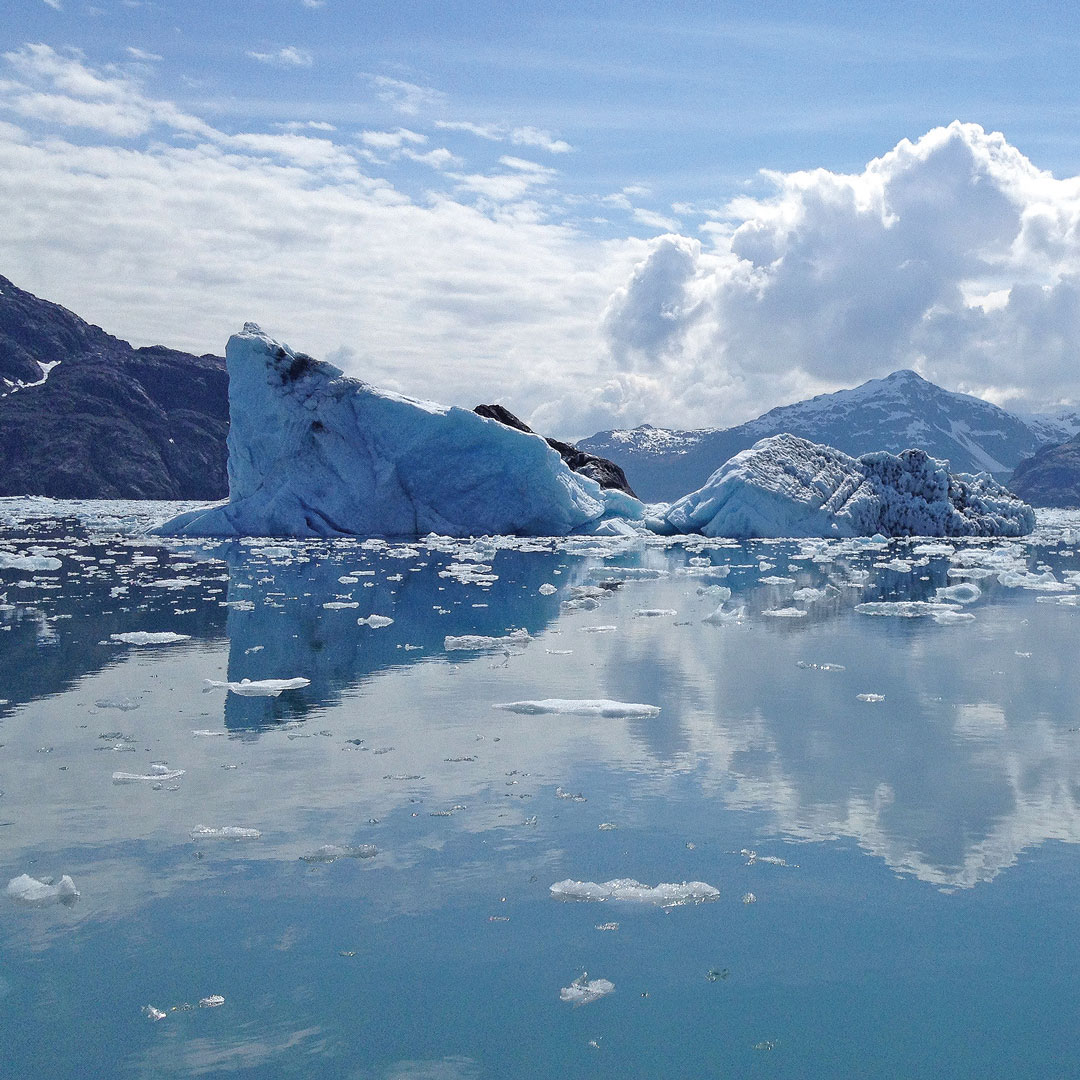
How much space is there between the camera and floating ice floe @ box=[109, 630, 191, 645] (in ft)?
34.7

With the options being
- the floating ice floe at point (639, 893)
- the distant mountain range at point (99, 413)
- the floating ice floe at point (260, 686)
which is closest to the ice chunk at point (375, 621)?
the floating ice floe at point (260, 686)

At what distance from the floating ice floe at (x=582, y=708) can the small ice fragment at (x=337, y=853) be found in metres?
2.84

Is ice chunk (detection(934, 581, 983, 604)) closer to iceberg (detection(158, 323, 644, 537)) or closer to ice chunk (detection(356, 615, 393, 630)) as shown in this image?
ice chunk (detection(356, 615, 393, 630))

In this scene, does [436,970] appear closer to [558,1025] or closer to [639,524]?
[558,1025]

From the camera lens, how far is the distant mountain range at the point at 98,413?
88688 millimetres

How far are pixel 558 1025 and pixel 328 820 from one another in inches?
85.5

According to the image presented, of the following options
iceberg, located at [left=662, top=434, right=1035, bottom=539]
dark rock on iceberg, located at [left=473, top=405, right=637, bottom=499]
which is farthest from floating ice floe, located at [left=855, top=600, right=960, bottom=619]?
dark rock on iceberg, located at [left=473, top=405, right=637, bottom=499]

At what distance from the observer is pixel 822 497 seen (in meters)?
31.8

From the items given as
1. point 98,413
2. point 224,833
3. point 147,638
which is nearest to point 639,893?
point 224,833

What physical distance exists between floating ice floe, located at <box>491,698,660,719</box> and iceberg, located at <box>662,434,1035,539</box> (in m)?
24.1

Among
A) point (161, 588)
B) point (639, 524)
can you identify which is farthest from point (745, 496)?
point (161, 588)

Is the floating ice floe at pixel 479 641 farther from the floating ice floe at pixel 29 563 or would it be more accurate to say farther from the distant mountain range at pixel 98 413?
the distant mountain range at pixel 98 413

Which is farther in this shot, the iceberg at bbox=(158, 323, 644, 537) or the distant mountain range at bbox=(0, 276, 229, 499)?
the distant mountain range at bbox=(0, 276, 229, 499)

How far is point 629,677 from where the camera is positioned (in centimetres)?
891
